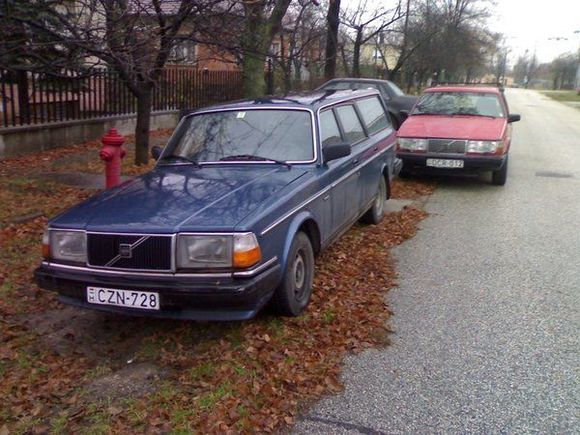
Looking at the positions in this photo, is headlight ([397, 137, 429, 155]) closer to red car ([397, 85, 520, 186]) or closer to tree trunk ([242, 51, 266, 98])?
red car ([397, 85, 520, 186])

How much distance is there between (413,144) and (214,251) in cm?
664

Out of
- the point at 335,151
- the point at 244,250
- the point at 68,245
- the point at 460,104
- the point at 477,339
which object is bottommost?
the point at 477,339

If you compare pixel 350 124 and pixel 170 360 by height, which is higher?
pixel 350 124

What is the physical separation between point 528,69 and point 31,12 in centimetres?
12360

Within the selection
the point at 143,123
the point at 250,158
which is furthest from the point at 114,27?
the point at 143,123

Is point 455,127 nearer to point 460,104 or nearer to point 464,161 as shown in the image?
point 464,161

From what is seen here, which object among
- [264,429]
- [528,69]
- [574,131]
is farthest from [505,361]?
[528,69]

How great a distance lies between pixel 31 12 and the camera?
6.60m

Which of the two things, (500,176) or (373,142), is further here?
(500,176)

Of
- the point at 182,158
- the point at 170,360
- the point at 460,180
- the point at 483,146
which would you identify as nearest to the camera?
the point at 170,360

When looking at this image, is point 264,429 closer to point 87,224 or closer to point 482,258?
point 87,224

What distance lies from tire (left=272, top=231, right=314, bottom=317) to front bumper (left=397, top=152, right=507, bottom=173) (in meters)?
5.37

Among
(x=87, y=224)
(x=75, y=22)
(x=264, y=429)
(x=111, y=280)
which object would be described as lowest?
(x=264, y=429)

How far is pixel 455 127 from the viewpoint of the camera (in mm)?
9633
